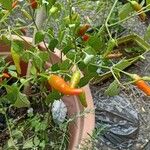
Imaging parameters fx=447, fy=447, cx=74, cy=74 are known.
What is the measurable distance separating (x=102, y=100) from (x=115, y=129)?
0.52 feet

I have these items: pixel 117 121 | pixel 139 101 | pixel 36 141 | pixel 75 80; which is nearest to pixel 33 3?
pixel 75 80

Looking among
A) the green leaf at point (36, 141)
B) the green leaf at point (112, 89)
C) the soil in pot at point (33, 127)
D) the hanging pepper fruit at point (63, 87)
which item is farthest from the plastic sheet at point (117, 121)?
the hanging pepper fruit at point (63, 87)

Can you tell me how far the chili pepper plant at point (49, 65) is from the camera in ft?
3.22

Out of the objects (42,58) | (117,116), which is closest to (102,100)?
A: (117,116)

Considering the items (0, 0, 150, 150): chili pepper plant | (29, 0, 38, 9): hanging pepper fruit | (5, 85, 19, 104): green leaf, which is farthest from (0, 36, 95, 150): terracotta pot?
(5, 85, 19, 104): green leaf

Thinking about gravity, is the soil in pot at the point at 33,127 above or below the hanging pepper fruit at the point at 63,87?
below

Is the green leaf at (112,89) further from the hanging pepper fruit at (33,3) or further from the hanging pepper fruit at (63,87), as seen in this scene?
the hanging pepper fruit at (33,3)

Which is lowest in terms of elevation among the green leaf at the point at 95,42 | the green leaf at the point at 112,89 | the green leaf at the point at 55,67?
the green leaf at the point at 112,89

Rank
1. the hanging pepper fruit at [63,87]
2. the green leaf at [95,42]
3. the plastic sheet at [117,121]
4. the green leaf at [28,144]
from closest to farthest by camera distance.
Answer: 1. the hanging pepper fruit at [63,87]
2. the green leaf at [95,42]
3. the green leaf at [28,144]
4. the plastic sheet at [117,121]

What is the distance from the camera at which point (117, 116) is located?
6.07ft

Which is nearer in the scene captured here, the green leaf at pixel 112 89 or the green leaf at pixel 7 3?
the green leaf at pixel 7 3

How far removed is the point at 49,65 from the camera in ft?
4.39

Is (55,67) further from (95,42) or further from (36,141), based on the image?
(36,141)

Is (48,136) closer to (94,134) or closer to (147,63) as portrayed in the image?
(94,134)
